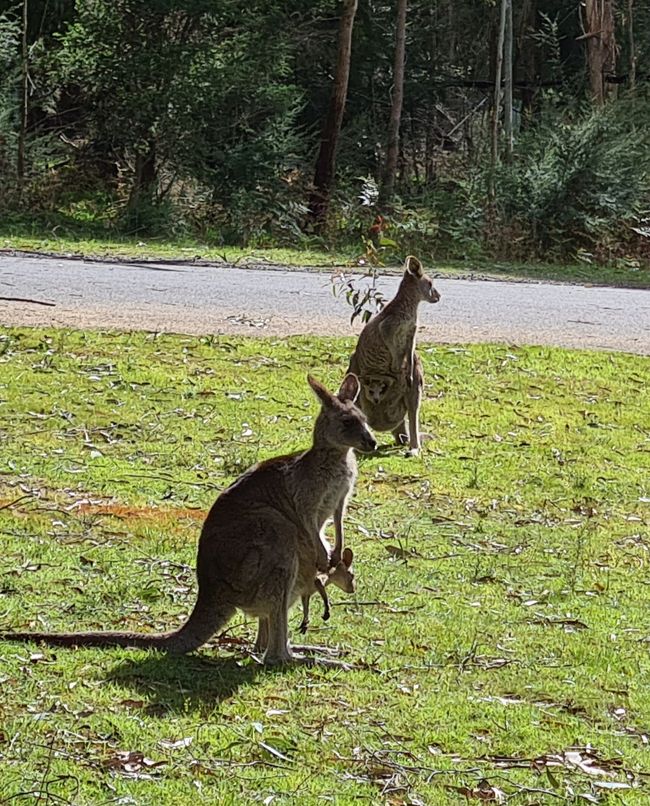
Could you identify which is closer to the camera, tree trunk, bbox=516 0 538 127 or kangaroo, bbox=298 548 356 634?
kangaroo, bbox=298 548 356 634

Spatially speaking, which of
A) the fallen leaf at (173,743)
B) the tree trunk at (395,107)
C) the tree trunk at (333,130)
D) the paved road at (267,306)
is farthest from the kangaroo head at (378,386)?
the tree trunk at (395,107)

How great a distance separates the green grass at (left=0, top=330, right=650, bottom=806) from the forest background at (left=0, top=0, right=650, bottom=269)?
886cm

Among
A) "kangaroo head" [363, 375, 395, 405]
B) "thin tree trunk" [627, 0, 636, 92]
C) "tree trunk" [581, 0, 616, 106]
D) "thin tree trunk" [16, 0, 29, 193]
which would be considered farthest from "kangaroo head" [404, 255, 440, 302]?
"thin tree trunk" [627, 0, 636, 92]

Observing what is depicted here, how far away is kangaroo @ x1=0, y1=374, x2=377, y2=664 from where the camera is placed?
16.8ft

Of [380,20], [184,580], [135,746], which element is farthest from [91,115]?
[135,746]

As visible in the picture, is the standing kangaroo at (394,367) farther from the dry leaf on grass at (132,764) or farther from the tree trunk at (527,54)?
the tree trunk at (527,54)

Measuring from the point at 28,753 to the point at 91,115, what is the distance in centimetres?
1950

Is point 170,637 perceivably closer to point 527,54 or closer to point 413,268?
point 413,268

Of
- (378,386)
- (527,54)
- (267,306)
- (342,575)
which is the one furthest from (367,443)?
(527,54)

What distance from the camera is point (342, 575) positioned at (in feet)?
18.2

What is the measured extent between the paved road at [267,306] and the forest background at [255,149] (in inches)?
173

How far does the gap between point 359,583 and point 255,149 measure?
52.1 ft

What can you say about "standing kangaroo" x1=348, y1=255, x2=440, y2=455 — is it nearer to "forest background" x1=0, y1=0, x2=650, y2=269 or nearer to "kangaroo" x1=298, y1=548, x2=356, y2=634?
"kangaroo" x1=298, y1=548, x2=356, y2=634

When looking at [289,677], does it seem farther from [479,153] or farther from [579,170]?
[479,153]
